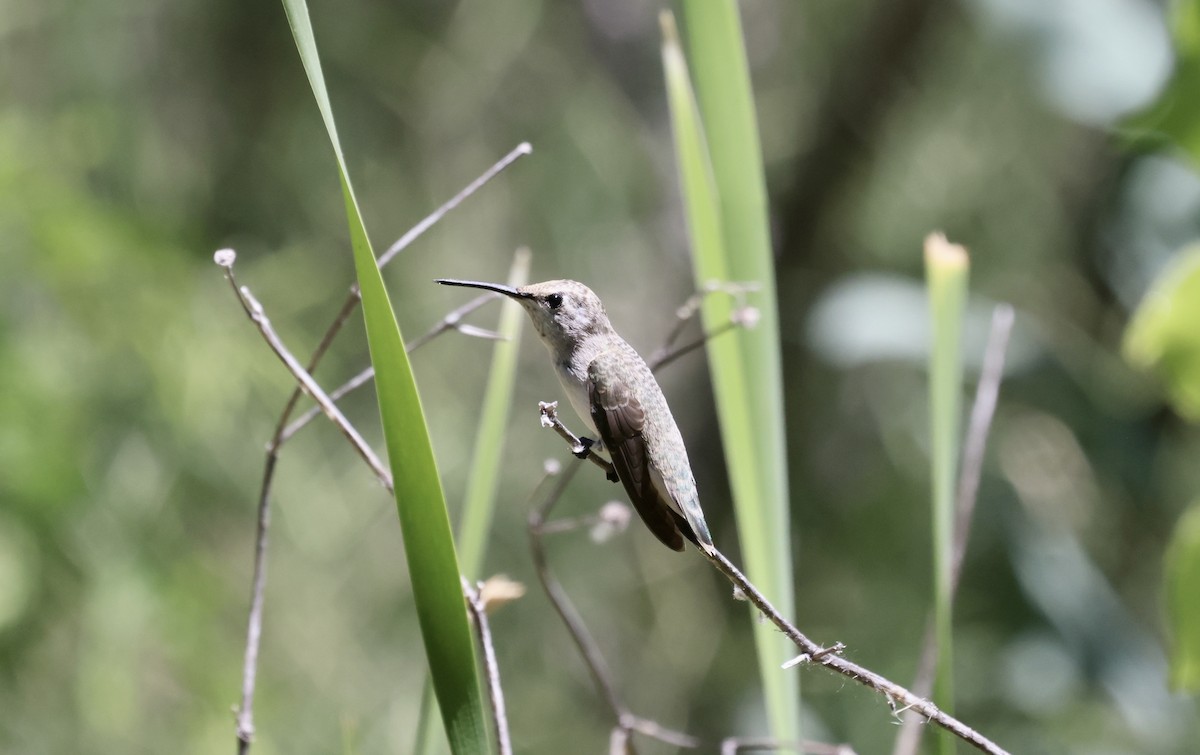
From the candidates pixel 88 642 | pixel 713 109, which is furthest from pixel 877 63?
pixel 88 642

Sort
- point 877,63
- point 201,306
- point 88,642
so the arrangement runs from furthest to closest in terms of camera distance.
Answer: point 877,63
point 201,306
point 88,642

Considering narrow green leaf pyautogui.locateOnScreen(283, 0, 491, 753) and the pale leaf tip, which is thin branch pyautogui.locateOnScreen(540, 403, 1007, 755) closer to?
narrow green leaf pyautogui.locateOnScreen(283, 0, 491, 753)

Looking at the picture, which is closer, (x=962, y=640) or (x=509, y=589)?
(x=509, y=589)

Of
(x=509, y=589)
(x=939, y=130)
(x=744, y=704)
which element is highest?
(x=939, y=130)

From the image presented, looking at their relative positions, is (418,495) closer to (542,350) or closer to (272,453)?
(272,453)

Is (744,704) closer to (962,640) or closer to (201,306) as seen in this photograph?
(962,640)

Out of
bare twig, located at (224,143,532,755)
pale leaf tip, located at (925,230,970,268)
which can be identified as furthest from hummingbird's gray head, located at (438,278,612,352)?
pale leaf tip, located at (925,230,970,268)
